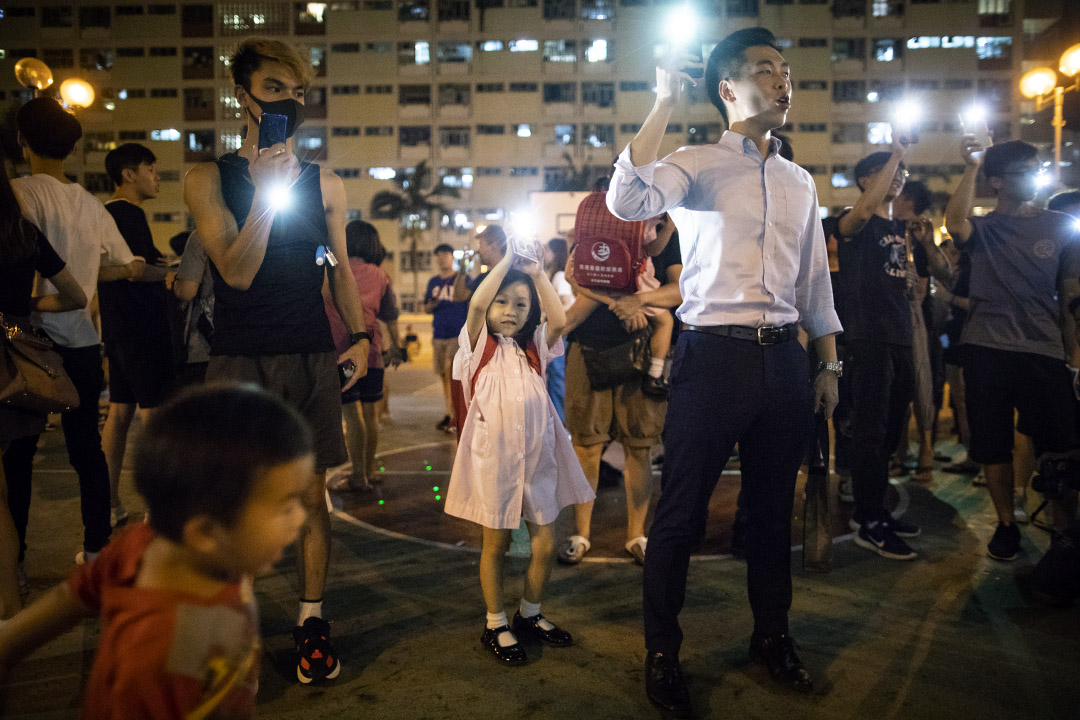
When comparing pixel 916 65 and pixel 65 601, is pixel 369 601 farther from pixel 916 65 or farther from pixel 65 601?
pixel 916 65

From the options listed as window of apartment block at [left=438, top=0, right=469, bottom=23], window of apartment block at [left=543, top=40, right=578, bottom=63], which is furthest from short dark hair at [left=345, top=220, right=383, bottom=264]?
window of apartment block at [left=438, top=0, right=469, bottom=23]

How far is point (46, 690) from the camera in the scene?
291cm

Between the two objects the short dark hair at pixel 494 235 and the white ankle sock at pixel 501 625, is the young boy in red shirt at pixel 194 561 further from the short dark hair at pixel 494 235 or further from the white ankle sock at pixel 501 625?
the short dark hair at pixel 494 235

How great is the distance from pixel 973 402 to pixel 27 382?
4972 mm

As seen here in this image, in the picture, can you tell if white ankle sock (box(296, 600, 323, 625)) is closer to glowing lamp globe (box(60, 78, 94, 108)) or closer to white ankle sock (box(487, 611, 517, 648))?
white ankle sock (box(487, 611, 517, 648))

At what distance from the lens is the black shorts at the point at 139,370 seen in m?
4.84

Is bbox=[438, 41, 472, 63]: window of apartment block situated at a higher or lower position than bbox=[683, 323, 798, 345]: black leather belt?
higher

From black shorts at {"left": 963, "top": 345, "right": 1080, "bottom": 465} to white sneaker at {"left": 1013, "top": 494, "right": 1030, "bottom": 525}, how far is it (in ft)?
2.78

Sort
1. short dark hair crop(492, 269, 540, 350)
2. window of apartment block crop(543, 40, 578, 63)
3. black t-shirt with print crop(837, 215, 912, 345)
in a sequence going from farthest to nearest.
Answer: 1. window of apartment block crop(543, 40, 578, 63)
2. black t-shirt with print crop(837, 215, 912, 345)
3. short dark hair crop(492, 269, 540, 350)

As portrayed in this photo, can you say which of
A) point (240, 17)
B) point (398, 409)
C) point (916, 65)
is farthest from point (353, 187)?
point (398, 409)

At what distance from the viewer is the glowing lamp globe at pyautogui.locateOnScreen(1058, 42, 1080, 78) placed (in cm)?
1168

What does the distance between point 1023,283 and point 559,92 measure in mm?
53440

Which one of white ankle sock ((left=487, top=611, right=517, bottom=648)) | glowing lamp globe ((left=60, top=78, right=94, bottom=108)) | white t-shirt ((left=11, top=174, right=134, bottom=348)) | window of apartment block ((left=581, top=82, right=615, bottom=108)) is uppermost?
window of apartment block ((left=581, top=82, right=615, bottom=108))

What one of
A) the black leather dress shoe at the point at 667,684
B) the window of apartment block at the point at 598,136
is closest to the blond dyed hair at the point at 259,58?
the black leather dress shoe at the point at 667,684
